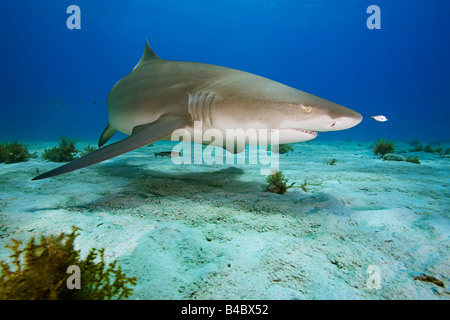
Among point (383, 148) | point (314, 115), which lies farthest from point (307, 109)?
point (383, 148)

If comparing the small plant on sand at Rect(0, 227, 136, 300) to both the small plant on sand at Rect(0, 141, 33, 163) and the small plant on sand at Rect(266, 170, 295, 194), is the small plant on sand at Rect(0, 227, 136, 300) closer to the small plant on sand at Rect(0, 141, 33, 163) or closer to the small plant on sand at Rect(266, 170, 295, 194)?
the small plant on sand at Rect(266, 170, 295, 194)

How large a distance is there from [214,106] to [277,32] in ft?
404

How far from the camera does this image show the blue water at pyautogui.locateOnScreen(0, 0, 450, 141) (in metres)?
74.3

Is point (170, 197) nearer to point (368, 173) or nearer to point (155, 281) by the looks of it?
point (155, 281)

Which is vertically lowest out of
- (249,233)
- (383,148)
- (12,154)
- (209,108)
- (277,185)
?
(249,233)

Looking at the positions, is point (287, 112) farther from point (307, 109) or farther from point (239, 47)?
point (239, 47)

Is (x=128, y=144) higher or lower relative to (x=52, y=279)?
higher

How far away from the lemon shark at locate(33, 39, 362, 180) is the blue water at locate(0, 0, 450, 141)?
6782 cm

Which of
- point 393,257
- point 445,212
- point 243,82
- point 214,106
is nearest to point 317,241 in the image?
point 393,257

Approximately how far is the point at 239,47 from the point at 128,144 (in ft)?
420

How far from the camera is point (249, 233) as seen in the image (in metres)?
2.06

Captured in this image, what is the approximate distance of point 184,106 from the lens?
11.4ft

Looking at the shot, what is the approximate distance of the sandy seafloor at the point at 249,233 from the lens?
55.7 inches

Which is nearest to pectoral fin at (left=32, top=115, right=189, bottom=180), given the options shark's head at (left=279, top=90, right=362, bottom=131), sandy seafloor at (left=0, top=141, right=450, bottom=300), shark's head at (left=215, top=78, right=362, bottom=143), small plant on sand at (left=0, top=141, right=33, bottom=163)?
sandy seafloor at (left=0, top=141, right=450, bottom=300)
